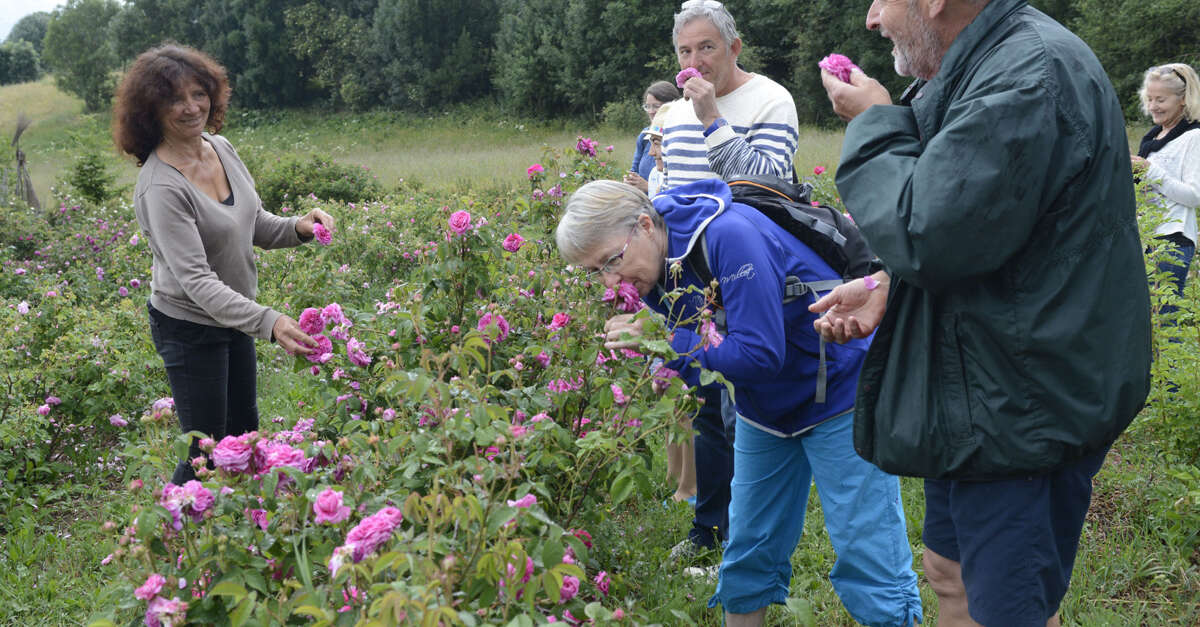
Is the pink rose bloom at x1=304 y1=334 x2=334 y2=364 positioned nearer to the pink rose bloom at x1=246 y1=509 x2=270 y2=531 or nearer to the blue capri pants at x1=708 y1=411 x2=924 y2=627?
the pink rose bloom at x1=246 y1=509 x2=270 y2=531

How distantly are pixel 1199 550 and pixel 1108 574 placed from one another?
37 cm

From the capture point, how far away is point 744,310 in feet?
6.63

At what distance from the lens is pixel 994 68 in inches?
54.9

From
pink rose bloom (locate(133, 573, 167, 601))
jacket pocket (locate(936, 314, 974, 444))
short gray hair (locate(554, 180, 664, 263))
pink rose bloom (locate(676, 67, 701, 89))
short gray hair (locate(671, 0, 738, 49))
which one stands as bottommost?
pink rose bloom (locate(133, 573, 167, 601))

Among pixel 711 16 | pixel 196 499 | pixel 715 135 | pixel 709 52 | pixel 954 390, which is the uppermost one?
pixel 711 16

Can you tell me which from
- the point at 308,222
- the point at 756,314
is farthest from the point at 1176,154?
the point at 308,222

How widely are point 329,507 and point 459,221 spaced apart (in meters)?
1.19

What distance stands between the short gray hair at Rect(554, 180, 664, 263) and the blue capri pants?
2.28 feet

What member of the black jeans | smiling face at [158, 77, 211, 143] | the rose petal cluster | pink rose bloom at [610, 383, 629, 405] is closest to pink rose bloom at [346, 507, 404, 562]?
the rose petal cluster

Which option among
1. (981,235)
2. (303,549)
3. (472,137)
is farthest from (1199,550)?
(472,137)

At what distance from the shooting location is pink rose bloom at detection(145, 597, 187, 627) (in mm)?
1410

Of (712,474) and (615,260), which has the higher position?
(615,260)

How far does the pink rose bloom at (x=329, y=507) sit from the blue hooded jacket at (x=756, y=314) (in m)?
0.86

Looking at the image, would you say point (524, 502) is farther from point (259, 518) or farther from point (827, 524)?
point (827, 524)
